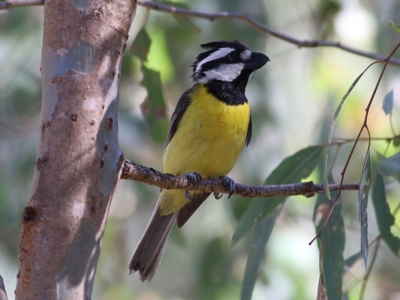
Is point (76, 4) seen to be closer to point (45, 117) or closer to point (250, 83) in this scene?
point (45, 117)

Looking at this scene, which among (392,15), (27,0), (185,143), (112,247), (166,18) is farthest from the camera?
(112,247)

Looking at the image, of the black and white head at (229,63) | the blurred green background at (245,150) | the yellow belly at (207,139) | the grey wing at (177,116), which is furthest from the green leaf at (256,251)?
the blurred green background at (245,150)

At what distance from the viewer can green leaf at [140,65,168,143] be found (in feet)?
10.7

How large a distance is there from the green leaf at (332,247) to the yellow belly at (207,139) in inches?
20.1

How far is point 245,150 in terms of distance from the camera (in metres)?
4.54

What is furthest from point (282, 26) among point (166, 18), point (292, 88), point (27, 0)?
point (27, 0)

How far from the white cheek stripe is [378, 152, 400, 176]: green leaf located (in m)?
1.32

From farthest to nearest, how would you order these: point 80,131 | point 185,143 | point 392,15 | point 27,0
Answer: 1. point 392,15
2. point 185,143
3. point 27,0
4. point 80,131

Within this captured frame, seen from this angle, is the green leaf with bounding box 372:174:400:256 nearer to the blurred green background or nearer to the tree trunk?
the blurred green background

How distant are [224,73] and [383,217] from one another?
48.3 inches

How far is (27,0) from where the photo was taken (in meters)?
2.46

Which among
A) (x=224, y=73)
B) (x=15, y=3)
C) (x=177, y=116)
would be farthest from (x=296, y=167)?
(x=15, y=3)

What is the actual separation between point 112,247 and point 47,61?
11.9ft

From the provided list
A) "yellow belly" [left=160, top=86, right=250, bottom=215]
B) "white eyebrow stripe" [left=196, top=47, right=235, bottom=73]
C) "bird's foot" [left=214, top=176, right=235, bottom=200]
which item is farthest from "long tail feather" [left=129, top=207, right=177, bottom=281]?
"white eyebrow stripe" [left=196, top=47, right=235, bottom=73]
